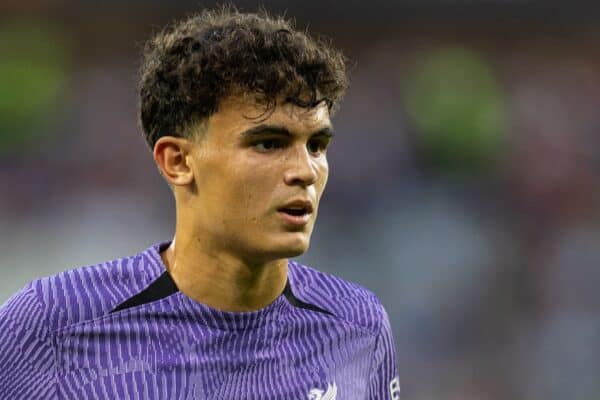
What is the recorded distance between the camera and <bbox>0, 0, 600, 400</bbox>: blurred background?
29.1 ft

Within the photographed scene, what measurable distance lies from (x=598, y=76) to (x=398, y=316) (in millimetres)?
2943

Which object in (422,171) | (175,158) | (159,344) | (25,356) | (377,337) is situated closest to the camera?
(25,356)

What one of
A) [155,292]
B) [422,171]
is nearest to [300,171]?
[155,292]

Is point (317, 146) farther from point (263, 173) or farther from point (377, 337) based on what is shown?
point (377, 337)

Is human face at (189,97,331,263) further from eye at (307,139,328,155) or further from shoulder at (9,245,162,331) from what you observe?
shoulder at (9,245,162,331)

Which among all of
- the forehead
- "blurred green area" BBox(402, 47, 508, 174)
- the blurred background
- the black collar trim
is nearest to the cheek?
the forehead

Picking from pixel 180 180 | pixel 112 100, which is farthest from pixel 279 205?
pixel 112 100

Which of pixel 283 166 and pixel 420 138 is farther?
pixel 420 138

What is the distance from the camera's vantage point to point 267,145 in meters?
3.04

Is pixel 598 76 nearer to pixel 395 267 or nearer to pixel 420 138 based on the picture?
pixel 420 138

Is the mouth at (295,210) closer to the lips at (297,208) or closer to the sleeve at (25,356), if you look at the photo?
the lips at (297,208)

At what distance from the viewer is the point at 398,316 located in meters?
8.93

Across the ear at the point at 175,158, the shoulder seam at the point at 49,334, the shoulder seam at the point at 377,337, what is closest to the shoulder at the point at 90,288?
the shoulder seam at the point at 49,334

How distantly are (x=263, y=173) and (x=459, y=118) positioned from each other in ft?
21.5
